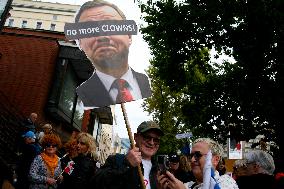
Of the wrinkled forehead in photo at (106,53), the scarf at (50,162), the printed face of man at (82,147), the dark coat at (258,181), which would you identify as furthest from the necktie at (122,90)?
the scarf at (50,162)

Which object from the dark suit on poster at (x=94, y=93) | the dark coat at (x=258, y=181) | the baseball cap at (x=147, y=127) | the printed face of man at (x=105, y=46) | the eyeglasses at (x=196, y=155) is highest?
the printed face of man at (x=105, y=46)

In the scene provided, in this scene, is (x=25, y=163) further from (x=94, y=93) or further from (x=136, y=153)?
→ (x=136, y=153)

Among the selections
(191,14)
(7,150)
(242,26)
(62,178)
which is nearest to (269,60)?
(242,26)

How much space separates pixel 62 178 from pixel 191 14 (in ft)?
38.8

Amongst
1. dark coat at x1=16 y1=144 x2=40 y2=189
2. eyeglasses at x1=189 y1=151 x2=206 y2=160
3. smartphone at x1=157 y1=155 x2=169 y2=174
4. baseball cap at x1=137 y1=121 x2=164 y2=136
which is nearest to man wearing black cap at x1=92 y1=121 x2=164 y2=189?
baseball cap at x1=137 y1=121 x2=164 y2=136

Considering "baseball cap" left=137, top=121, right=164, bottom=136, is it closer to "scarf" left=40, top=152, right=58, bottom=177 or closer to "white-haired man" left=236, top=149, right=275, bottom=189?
"white-haired man" left=236, top=149, right=275, bottom=189

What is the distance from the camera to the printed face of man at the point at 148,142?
404 cm

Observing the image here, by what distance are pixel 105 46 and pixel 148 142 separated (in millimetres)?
1160

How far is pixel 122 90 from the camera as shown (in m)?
3.96

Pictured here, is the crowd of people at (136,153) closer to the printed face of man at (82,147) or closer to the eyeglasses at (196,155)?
the eyeglasses at (196,155)

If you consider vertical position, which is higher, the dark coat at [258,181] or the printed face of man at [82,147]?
the printed face of man at [82,147]

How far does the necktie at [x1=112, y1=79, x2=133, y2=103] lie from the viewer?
3.92 metres

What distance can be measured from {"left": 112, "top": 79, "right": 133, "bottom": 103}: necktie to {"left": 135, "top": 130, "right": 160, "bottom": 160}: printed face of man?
16.9 inches

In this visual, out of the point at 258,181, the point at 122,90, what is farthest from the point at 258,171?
the point at 122,90
